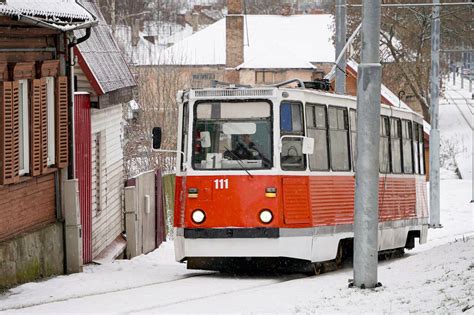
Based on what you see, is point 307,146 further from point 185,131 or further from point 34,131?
point 34,131

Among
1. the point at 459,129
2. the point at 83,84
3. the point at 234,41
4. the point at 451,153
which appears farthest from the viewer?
the point at 459,129

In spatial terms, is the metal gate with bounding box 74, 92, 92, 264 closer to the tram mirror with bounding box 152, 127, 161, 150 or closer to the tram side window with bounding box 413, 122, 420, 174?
the tram mirror with bounding box 152, 127, 161, 150

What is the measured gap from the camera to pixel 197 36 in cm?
9444

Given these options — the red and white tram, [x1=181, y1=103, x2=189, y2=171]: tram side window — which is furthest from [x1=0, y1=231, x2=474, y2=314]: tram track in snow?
[x1=181, y1=103, x2=189, y2=171]: tram side window

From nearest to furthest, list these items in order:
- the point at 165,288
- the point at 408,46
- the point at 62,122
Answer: the point at 165,288 < the point at 62,122 < the point at 408,46

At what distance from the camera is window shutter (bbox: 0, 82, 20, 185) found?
16344mm

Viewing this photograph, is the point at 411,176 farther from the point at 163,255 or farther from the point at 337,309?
the point at 337,309

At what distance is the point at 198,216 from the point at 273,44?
69.9m

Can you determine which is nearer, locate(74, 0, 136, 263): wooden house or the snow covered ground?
locate(74, 0, 136, 263): wooden house

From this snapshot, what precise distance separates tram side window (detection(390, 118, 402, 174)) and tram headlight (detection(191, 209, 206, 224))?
19.8 feet

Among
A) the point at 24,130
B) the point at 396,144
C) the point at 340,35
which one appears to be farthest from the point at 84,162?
the point at 340,35

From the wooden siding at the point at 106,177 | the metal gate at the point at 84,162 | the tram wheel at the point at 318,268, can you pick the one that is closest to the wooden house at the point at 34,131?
the metal gate at the point at 84,162

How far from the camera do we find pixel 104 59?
82.0ft

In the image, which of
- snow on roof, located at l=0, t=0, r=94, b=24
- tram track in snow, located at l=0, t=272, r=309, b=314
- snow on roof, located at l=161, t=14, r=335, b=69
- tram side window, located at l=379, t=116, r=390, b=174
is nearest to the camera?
tram track in snow, located at l=0, t=272, r=309, b=314
